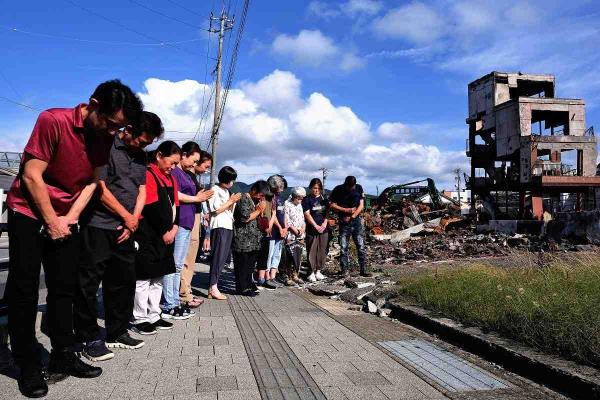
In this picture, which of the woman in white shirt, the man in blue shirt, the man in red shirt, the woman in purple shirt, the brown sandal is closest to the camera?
the man in red shirt

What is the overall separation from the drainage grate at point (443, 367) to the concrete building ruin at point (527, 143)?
2782 centimetres

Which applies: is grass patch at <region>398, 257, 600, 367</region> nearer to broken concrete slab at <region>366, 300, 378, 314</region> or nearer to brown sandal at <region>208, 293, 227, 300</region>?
broken concrete slab at <region>366, 300, 378, 314</region>

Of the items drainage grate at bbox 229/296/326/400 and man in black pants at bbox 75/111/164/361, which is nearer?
drainage grate at bbox 229/296/326/400

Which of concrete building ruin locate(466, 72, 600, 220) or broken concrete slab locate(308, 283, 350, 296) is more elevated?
concrete building ruin locate(466, 72, 600, 220)

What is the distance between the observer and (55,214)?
3232 mm

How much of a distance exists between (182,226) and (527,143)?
100ft

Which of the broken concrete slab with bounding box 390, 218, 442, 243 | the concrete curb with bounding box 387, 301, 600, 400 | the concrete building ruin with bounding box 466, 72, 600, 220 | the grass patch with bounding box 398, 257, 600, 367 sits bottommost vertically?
the concrete curb with bounding box 387, 301, 600, 400

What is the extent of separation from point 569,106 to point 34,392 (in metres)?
37.2

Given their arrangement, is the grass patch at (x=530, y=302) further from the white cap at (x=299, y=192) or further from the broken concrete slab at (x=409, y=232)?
the broken concrete slab at (x=409, y=232)

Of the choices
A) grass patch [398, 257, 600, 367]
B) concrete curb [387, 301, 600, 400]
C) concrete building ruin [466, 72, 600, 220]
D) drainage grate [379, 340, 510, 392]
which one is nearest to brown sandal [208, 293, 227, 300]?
grass patch [398, 257, 600, 367]

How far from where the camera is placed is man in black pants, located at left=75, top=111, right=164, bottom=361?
3.89m

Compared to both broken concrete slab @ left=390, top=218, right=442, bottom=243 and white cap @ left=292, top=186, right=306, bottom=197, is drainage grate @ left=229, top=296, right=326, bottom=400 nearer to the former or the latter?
white cap @ left=292, top=186, right=306, bottom=197

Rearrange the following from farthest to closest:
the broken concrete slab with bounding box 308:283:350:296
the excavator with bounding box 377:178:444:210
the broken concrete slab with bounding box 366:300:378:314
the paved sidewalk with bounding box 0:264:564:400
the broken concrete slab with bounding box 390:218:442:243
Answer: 1. the excavator with bounding box 377:178:444:210
2. the broken concrete slab with bounding box 390:218:442:243
3. the broken concrete slab with bounding box 308:283:350:296
4. the broken concrete slab with bounding box 366:300:378:314
5. the paved sidewalk with bounding box 0:264:564:400

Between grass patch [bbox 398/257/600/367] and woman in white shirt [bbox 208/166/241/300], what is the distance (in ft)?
8.55
